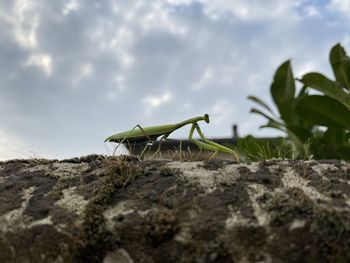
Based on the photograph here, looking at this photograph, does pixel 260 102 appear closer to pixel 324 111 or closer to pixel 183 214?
pixel 324 111

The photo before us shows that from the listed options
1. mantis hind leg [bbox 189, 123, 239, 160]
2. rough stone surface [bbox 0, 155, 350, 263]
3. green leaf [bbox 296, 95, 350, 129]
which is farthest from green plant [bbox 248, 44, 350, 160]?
rough stone surface [bbox 0, 155, 350, 263]

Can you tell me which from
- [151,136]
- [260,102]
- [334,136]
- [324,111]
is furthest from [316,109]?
[151,136]

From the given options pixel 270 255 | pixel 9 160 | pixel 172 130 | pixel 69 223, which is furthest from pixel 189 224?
pixel 9 160

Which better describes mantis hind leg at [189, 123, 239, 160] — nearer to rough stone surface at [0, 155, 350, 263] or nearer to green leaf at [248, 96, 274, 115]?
rough stone surface at [0, 155, 350, 263]

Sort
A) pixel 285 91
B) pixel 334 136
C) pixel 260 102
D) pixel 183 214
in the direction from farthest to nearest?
pixel 260 102 < pixel 285 91 < pixel 334 136 < pixel 183 214

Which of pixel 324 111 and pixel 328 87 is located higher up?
pixel 328 87

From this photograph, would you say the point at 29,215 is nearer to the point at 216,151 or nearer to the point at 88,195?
the point at 88,195

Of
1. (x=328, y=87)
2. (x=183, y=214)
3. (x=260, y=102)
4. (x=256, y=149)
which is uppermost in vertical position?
(x=260, y=102)
